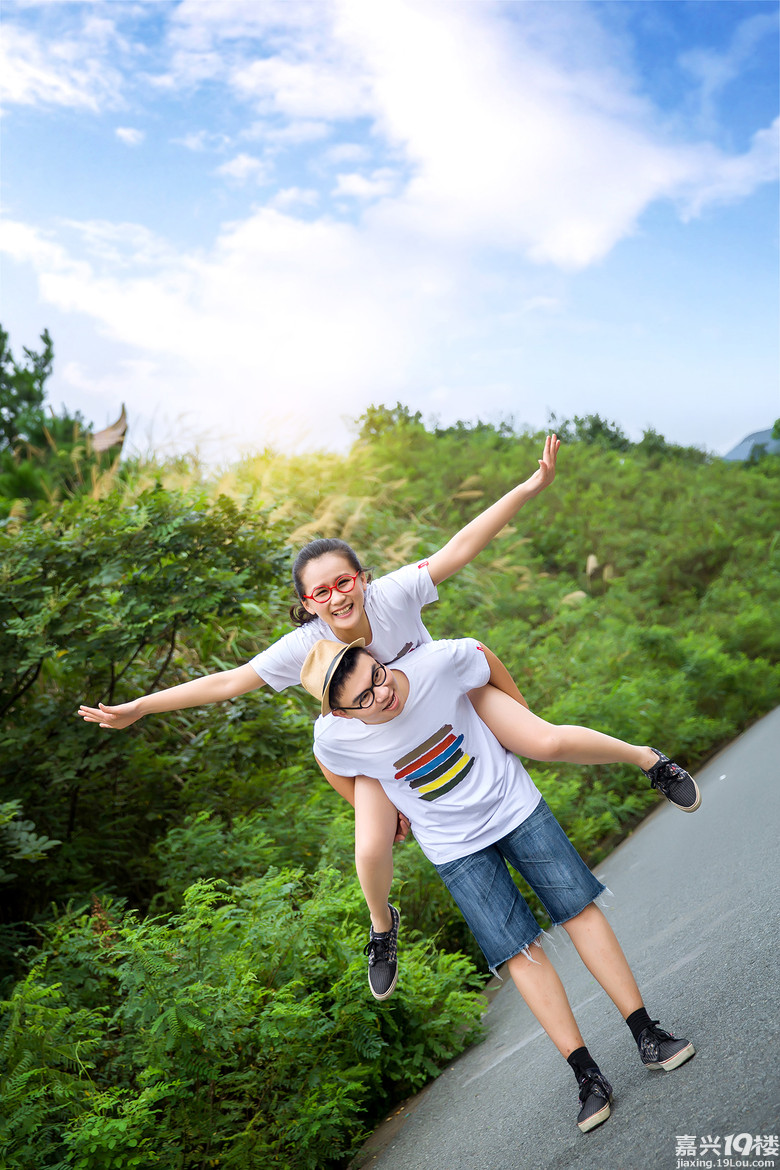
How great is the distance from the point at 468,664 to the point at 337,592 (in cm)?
40

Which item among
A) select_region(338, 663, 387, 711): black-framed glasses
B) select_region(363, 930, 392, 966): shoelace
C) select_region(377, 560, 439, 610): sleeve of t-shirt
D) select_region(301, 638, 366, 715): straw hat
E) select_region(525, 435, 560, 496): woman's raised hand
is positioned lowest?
select_region(363, 930, 392, 966): shoelace

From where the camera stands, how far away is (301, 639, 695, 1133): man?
220cm

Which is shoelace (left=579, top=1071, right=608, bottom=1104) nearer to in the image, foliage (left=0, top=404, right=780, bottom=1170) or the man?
the man

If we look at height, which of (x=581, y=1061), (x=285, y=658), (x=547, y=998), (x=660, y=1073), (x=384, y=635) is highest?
(x=285, y=658)

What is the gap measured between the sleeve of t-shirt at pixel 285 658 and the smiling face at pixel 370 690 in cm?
28

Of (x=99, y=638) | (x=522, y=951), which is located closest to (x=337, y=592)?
(x=522, y=951)

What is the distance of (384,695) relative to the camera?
2174mm

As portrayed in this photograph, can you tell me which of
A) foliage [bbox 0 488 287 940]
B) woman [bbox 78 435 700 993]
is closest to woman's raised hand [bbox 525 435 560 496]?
woman [bbox 78 435 700 993]

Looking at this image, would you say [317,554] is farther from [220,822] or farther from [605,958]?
[220,822]

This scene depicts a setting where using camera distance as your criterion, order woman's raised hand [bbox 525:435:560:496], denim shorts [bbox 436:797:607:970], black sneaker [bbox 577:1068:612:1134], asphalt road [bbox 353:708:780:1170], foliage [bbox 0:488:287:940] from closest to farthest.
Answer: asphalt road [bbox 353:708:780:1170], black sneaker [bbox 577:1068:612:1134], denim shorts [bbox 436:797:607:970], woman's raised hand [bbox 525:435:560:496], foliage [bbox 0:488:287:940]

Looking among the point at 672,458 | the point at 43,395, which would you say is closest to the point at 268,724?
the point at 43,395

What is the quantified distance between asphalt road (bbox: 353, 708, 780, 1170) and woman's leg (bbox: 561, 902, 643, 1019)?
0.67ft

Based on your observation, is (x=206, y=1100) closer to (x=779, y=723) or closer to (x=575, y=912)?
(x=575, y=912)

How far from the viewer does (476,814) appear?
2295 mm
